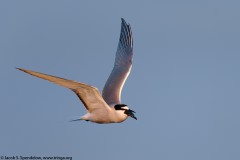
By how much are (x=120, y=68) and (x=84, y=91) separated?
14.8ft

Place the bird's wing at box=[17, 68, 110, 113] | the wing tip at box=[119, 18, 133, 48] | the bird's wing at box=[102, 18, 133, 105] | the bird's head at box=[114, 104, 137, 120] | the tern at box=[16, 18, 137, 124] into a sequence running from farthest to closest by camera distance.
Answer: the wing tip at box=[119, 18, 133, 48], the bird's wing at box=[102, 18, 133, 105], the bird's head at box=[114, 104, 137, 120], the tern at box=[16, 18, 137, 124], the bird's wing at box=[17, 68, 110, 113]

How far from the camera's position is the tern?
44.6 ft

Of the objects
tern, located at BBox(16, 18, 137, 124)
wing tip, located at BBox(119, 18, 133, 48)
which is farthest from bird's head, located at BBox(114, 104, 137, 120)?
wing tip, located at BBox(119, 18, 133, 48)

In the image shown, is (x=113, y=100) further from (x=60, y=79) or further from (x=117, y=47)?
(x=60, y=79)

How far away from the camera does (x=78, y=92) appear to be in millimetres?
14062

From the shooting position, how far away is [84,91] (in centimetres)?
1398

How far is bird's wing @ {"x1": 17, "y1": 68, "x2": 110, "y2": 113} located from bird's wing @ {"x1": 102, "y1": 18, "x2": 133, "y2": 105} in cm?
180

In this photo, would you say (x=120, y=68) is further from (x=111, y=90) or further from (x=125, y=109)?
(x=125, y=109)

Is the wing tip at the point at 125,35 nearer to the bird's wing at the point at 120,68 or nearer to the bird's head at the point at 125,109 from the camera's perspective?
the bird's wing at the point at 120,68

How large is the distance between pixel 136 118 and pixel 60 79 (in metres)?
3.55

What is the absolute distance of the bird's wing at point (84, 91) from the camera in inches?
496

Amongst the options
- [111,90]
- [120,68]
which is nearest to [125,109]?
[111,90]

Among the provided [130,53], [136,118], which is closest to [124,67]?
[130,53]

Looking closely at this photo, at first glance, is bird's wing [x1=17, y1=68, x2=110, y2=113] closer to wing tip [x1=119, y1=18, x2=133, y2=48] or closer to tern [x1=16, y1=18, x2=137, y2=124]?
tern [x1=16, y1=18, x2=137, y2=124]
